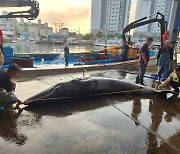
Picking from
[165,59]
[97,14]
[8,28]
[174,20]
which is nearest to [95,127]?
[165,59]

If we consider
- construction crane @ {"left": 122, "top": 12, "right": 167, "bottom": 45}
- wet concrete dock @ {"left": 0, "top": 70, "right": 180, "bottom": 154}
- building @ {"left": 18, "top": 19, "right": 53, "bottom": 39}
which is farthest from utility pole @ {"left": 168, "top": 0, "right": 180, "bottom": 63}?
building @ {"left": 18, "top": 19, "right": 53, "bottom": 39}

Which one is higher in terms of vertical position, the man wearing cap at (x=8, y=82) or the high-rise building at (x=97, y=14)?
the high-rise building at (x=97, y=14)

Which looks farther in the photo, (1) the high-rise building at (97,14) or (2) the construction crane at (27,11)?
(1) the high-rise building at (97,14)

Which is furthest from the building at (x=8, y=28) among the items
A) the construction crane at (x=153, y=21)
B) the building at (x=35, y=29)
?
the construction crane at (x=153, y=21)

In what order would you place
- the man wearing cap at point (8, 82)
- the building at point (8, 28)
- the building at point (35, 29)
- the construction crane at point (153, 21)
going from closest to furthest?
the man wearing cap at point (8, 82) < the construction crane at point (153, 21) < the building at point (8, 28) < the building at point (35, 29)

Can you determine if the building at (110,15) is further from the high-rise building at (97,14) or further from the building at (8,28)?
the building at (8,28)

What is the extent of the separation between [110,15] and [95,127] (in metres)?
152

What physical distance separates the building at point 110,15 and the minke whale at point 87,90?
136 metres

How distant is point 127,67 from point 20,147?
962 centimetres

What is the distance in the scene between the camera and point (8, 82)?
4.27 m

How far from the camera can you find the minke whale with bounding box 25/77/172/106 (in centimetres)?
478

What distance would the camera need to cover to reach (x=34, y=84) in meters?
6.82

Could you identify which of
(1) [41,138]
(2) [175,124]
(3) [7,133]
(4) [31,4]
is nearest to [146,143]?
(2) [175,124]

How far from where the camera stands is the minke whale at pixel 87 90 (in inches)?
188
